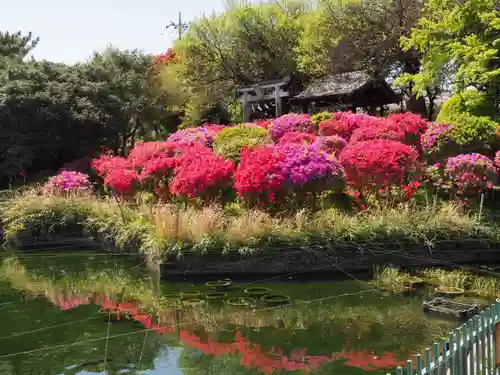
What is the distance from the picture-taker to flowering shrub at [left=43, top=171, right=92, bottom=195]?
15.2 meters

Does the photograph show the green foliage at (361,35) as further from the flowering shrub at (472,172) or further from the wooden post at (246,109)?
the flowering shrub at (472,172)

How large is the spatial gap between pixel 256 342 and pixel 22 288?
5356mm

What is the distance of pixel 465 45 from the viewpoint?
1409cm

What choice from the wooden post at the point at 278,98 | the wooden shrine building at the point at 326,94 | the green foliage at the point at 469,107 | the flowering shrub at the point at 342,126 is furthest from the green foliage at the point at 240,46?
the green foliage at the point at 469,107

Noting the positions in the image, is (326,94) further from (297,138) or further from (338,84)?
(297,138)

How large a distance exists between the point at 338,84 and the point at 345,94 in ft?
2.77

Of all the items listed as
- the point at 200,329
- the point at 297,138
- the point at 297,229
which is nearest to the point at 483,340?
the point at 200,329

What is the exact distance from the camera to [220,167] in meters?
11.5

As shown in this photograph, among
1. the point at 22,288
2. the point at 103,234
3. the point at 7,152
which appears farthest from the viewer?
the point at 7,152

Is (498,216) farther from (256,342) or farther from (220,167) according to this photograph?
(256,342)

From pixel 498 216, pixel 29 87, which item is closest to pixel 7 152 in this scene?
pixel 29 87

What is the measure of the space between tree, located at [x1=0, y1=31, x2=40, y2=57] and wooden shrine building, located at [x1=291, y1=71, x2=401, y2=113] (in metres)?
12.4

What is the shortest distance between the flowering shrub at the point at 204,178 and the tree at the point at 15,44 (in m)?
14.3

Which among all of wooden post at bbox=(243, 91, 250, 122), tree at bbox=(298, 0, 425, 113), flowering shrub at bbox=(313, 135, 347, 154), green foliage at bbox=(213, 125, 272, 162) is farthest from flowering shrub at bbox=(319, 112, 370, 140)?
wooden post at bbox=(243, 91, 250, 122)
